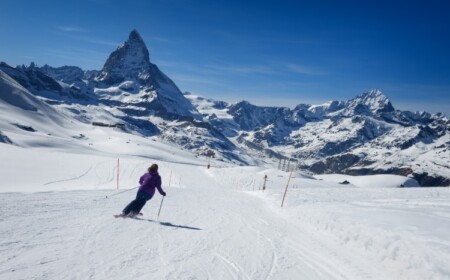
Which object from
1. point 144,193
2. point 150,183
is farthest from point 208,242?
point 150,183

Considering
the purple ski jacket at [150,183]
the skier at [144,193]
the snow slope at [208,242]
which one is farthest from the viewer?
the purple ski jacket at [150,183]

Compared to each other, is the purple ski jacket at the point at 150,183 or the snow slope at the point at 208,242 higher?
the purple ski jacket at the point at 150,183

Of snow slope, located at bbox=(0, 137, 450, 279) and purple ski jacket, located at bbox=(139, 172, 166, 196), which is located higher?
purple ski jacket, located at bbox=(139, 172, 166, 196)

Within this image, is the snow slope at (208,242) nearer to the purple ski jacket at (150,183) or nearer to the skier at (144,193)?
the skier at (144,193)

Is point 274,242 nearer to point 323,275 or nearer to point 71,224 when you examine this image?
point 323,275

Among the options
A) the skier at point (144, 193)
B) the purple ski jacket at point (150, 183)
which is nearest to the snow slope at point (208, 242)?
the skier at point (144, 193)

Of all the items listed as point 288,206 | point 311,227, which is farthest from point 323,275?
point 288,206

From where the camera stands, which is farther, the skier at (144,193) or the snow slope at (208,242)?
the skier at (144,193)

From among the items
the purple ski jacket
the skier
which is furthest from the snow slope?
the purple ski jacket

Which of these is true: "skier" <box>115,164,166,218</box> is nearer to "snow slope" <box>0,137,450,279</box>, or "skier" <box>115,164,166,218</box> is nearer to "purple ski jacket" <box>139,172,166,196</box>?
"purple ski jacket" <box>139,172,166,196</box>

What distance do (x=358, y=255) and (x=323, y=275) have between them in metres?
2.69

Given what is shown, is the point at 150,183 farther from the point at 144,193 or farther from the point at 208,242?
the point at 208,242

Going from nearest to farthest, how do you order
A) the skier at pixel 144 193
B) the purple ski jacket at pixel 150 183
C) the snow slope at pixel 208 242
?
the snow slope at pixel 208 242 → the skier at pixel 144 193 → the purple ski jacket at pixel 150 183

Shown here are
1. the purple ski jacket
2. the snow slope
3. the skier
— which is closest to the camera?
the snow slope
